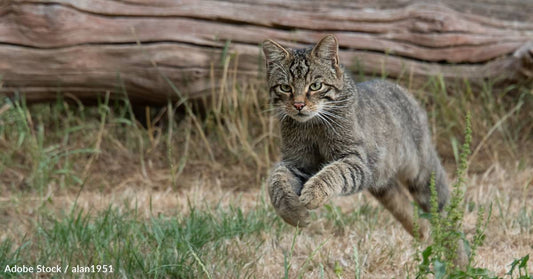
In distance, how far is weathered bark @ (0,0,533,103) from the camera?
5.71 metres

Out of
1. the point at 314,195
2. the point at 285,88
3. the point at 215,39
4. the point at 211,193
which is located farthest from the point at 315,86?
the point at 215,39

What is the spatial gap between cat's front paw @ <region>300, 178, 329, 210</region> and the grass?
12.6 inches

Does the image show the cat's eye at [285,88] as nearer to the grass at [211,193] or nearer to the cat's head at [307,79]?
the cat's head at [307,79]

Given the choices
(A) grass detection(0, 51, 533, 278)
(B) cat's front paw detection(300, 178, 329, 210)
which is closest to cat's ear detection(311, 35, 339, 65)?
(B) cat's front paw detection(300, 178, 329, 210)

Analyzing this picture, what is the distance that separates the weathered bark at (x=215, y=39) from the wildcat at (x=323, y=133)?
1894mm

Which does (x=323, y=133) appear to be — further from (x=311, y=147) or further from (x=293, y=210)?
(x=293, y=210)

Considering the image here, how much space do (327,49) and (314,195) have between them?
997 millimetres

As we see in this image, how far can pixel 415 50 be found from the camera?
6.33 metres

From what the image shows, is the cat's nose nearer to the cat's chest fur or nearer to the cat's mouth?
the cat's mouth


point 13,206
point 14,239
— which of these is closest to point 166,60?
point 13,206

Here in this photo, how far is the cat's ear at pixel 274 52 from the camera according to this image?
13.1 feet

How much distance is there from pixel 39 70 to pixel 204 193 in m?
1.70

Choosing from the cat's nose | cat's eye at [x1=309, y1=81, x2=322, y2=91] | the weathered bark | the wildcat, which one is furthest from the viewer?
the weathered bark

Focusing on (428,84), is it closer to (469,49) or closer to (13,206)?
(469,49)
